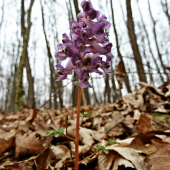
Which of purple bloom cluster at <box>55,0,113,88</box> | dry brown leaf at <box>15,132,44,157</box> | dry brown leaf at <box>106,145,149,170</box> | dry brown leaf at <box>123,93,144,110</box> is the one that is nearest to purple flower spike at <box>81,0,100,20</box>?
purple bloom cluster at <box>55,0,113,88</box>

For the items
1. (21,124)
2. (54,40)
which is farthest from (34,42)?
(21,124)

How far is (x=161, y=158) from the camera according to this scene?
3.38 feet

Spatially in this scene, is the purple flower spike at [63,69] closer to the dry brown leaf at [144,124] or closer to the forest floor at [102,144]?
the forest floor at [102,144]

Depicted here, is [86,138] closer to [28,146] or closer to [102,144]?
[102,144]

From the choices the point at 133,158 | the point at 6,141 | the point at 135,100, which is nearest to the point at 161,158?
the point at 133,158

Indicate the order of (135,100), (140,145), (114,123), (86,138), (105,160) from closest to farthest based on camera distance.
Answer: (105,160)
(140,145)
(86,138)
(114,123)
(135,100)

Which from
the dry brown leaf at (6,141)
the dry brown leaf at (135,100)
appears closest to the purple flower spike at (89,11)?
the dry brown leaf at (6,141)

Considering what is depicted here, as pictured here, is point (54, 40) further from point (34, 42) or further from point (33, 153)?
point (33, 153)

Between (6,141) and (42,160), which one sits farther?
(6,141)

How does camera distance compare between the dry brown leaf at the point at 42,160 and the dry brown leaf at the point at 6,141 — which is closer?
the dry brown leaf at the point at 42,160

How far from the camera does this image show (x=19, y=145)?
1462 millimetres

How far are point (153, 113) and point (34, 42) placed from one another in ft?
72.3

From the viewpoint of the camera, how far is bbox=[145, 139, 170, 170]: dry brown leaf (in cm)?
99

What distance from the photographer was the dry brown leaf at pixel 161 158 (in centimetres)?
99
